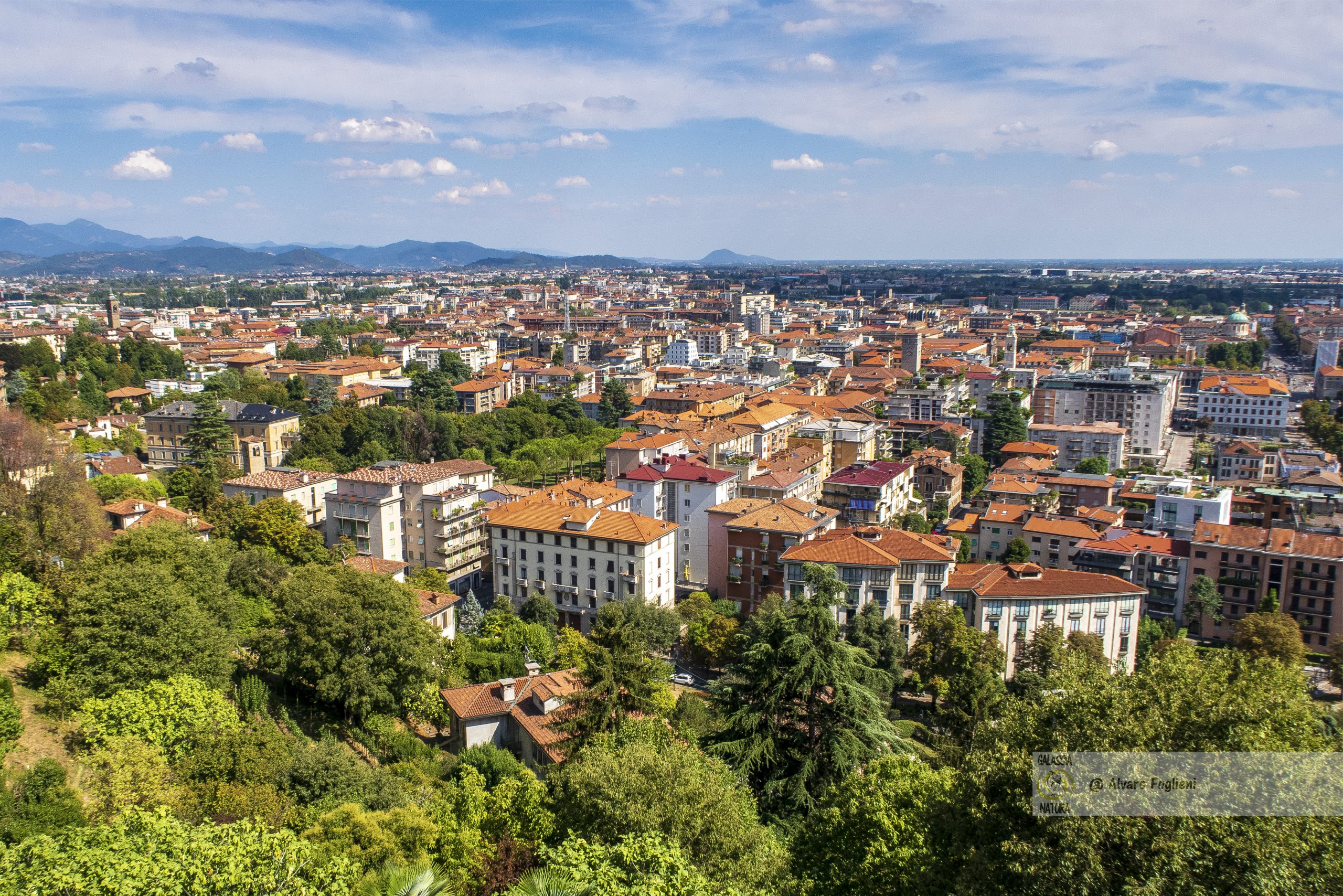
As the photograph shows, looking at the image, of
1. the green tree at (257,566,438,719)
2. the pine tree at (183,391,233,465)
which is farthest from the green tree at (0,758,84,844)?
the pine tree at (183,391,233,465)

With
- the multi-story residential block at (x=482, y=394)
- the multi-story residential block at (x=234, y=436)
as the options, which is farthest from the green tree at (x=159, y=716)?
the multi-story residential block at (x=482, y=394)

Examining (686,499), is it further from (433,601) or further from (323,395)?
(323,395)

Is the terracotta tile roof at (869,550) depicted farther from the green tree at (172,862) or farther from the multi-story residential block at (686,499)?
the green tree at (172,862)

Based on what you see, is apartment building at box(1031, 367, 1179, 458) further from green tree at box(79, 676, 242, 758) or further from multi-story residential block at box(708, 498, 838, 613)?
green tree at box(79, 676, 242, 758)

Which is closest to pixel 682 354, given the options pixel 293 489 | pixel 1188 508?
pixel 293 489

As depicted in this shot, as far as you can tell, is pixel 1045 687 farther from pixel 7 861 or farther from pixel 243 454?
pixel 243 454
